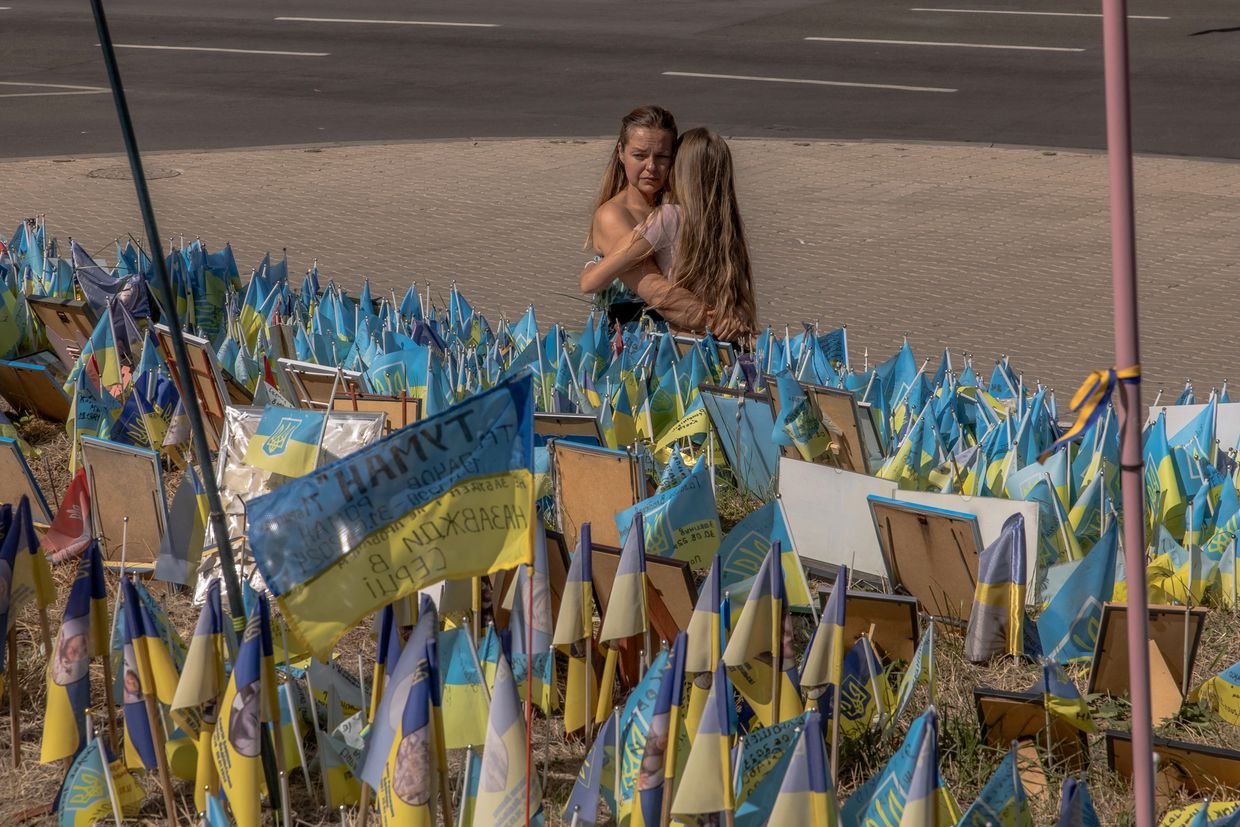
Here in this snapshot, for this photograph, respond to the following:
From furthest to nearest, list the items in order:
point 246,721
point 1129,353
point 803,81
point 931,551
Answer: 1. point 803,81
2. point 931,551
3. point 246,721
4. point 1129,353

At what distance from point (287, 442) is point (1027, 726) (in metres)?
1.72

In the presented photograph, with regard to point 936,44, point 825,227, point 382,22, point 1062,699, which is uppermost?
point 382,22

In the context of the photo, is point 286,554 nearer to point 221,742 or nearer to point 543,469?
point 221,742

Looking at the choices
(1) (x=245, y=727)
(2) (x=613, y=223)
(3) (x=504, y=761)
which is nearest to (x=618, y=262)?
(2) (x=613, y=223)

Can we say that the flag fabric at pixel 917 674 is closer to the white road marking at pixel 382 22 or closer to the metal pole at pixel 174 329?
the metal pole at pixel 174 329

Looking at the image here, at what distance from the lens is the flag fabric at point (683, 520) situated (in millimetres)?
3025

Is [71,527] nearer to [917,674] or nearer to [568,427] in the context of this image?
[568,427]

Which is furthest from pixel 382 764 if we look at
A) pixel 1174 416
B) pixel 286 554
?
pixel 1174 416

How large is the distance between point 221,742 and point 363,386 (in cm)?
200

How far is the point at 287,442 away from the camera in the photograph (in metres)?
3.40

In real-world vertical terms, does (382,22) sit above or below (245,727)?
above

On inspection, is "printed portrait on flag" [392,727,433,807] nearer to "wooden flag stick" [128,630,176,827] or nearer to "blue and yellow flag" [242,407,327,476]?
"wooden flag stick" [128,630,176,827]

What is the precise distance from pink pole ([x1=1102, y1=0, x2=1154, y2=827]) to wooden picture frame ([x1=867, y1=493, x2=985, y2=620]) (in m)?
1.12

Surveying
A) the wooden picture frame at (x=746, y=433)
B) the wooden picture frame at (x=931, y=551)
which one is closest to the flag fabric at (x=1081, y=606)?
the wooden picture frame at (x=931, y=551)
